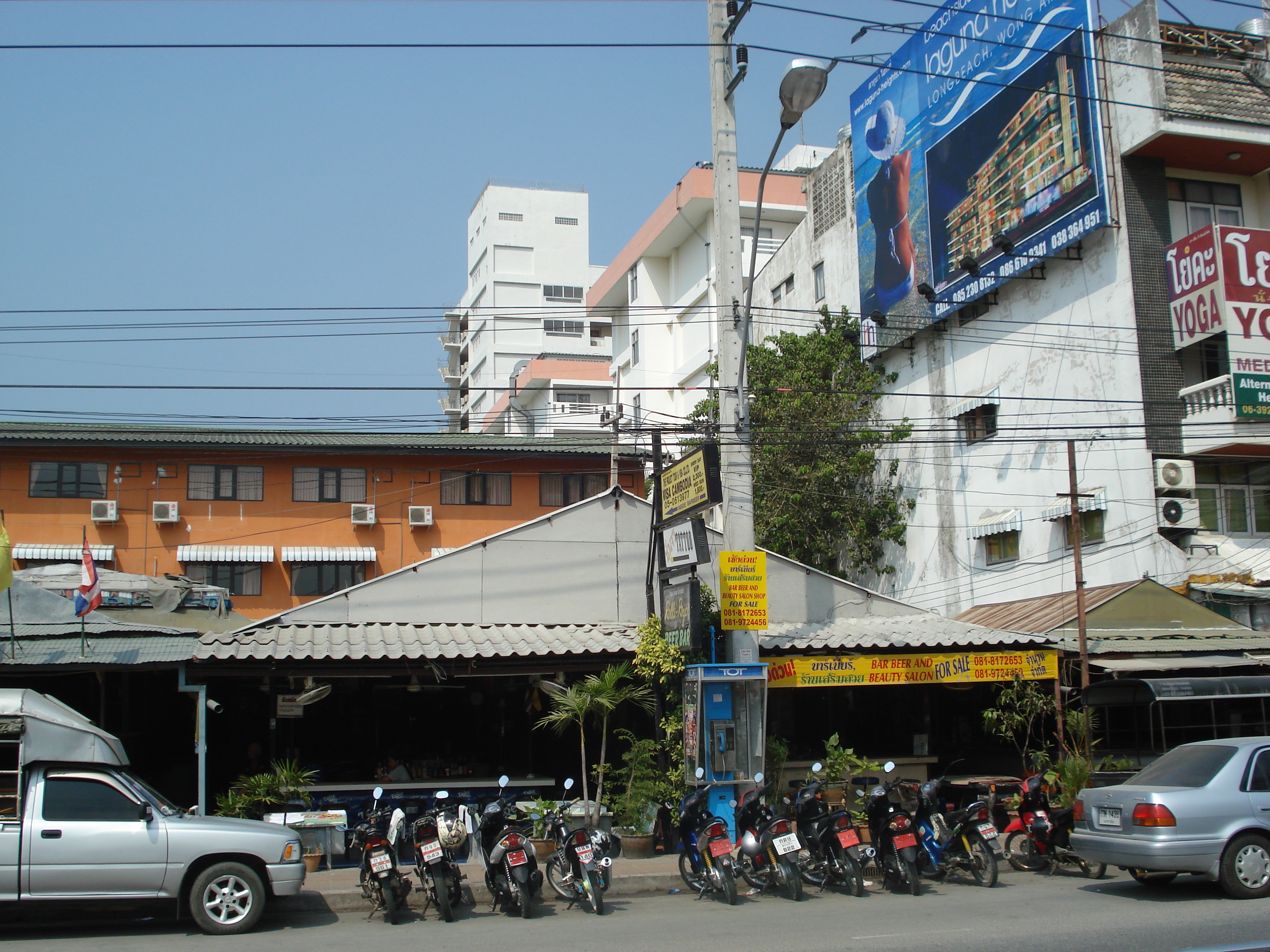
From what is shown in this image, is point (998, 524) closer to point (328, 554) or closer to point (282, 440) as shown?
point (328, 554)

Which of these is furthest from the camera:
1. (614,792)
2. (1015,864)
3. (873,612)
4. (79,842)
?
(873,612)

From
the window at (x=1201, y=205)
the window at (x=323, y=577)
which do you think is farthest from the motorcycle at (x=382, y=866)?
the window at (x=1201, y=205)

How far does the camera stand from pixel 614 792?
16453 millimetres

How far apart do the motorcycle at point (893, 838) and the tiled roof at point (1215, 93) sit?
53.0 feet

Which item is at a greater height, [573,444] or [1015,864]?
[573,444]

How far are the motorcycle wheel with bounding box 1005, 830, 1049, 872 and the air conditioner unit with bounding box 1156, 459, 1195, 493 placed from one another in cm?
1011

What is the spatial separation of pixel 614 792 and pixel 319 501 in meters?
15.6

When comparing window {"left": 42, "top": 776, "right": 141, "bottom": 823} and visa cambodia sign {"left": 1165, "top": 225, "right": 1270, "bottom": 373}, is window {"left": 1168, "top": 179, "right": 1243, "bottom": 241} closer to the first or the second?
visa cambodia sign {"left": 1165, "top": 225, "right": 1270, "bottom": 373}

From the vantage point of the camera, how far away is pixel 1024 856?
12.8 meters

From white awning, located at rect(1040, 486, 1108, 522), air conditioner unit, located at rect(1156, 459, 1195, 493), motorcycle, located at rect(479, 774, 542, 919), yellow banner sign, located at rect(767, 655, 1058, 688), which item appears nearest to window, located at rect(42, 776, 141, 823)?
motorcycle, located at rect(479, 774, 542, 919)

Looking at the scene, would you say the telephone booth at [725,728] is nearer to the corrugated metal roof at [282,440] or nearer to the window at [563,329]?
the corrugated metal roof at [282,440]

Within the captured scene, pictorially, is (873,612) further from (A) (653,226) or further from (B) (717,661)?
(A) (653,226)

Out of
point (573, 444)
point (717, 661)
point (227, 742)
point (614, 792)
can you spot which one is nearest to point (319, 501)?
point (573, 444)

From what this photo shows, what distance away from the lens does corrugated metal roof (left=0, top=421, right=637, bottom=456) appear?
27.1 m
